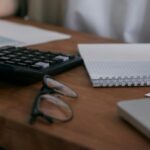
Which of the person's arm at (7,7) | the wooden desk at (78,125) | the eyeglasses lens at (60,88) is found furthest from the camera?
the person's arm at (7,7)

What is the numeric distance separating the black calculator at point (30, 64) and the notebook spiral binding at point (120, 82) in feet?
0.29

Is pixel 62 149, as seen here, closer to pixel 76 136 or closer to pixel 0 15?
pixel 76 136

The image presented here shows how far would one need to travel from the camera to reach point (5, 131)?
0.53 meters

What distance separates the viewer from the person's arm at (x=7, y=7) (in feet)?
4.49

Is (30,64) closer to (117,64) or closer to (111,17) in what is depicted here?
(117,64)

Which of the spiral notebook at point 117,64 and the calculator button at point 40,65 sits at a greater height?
the calculator button at point 40,65

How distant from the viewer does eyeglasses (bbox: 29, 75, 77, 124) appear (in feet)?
1.68

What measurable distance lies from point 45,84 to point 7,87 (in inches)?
3.3

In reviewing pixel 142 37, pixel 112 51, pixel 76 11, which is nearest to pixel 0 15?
pixel 76 11

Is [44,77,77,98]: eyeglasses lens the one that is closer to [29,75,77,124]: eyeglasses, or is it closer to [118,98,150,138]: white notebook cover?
[29,75,77,124]: eyeglasses

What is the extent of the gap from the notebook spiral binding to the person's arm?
31.4 inches

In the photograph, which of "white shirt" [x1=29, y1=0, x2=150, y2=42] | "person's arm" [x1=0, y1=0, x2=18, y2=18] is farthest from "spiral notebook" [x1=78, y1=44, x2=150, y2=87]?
"person's arm" [x1=0, y1=0, x2=18, y2=18]

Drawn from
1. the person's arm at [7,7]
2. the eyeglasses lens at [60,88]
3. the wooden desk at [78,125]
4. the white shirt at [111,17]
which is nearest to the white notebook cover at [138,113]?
the wooden desk at [78,125]

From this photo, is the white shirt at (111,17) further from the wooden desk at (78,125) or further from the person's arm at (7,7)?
the wooden desk at (78,125)
